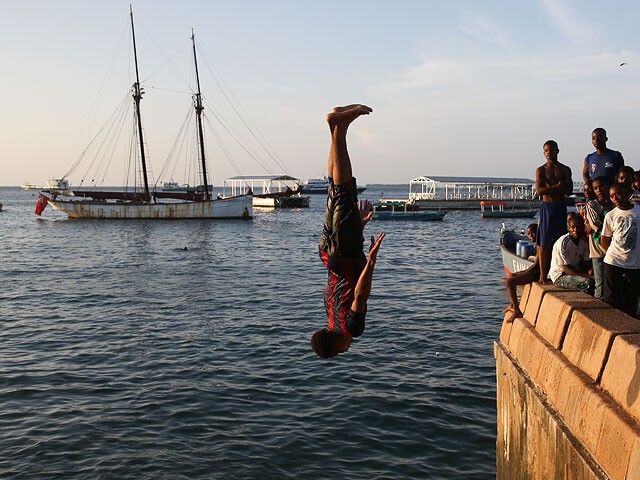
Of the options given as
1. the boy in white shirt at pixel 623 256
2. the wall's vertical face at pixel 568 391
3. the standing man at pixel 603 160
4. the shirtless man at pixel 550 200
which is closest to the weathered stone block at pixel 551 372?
the wall's vertical face at pixel 568 391

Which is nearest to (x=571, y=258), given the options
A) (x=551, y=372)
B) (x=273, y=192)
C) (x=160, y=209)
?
(x=551, y=372)

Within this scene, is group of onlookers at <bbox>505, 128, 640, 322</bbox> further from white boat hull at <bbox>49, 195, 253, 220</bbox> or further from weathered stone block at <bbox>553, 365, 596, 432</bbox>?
white boat hull at <bbox>49, 195, 253, 220</bbox>

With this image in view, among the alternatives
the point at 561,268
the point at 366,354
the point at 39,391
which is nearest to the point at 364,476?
the point at 561,268

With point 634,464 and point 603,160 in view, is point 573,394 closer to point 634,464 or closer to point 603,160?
point 634,464

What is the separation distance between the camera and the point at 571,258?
28.8ft

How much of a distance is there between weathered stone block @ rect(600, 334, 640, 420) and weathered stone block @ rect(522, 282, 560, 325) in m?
2.27

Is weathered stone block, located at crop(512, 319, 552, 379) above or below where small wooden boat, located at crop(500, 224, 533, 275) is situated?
above

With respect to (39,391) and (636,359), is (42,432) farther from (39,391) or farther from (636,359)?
(636,359)

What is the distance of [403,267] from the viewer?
32.9m

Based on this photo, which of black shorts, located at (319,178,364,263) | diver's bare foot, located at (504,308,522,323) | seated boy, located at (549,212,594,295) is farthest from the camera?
seated boy, located at (549,212,594,295)

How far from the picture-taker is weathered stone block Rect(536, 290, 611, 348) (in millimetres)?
6555

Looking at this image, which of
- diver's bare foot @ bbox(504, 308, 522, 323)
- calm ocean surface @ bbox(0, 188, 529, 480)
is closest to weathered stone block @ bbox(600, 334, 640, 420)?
diver's bare foot @ bbox(504, 308, 522, 323)

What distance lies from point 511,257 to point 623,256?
55.4 ft

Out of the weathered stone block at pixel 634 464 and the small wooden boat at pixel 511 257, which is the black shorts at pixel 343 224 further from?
the small wooden boat at pixel 511 257
